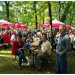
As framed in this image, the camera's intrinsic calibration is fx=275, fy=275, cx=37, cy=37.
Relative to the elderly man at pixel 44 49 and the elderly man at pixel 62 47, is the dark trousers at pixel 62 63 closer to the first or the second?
the elderly man at pixel 62 47

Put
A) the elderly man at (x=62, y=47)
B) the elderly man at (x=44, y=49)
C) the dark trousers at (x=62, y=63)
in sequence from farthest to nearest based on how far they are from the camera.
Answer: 1. the elderly man at (x=44, y=49)
2. the dark trousers at (x=62, y=63)
3. the elderly man at (x=62, y=47)

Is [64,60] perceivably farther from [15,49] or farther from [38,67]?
[15,49]

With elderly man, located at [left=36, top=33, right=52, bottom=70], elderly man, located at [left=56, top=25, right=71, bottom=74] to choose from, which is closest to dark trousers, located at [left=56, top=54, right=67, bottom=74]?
elderly man, located at [left=56, top=25, right=71, bottom=74]

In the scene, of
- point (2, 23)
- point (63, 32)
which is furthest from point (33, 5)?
point (63, 32)

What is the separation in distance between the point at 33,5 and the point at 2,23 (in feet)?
22.4

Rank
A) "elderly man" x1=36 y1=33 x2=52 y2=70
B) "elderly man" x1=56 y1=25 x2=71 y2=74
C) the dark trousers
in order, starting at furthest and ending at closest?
"elderly man" x1=36 y1=33 x2=52 y2=70 < the dark trousers < "elderly man" x1=56 y1=25 x2=71 y2=74

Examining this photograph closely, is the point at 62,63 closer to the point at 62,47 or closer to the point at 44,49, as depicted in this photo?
the point at 62,47

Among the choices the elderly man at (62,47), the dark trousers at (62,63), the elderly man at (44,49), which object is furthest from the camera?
the elderly man at (44,49)

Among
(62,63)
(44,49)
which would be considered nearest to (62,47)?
(62,63)

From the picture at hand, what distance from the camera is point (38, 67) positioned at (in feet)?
38.4

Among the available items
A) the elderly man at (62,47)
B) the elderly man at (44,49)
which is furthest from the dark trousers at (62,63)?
the elderly man at (44,49)

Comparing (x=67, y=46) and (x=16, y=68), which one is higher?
(x=67, y=46)

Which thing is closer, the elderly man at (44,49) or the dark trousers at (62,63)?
the dark trousers at (62,63)

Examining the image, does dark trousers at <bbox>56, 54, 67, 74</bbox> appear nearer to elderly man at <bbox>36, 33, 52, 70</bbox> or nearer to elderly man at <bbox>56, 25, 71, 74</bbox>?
elderly man at <bbox>56, 25, 71, 74</bbox>
